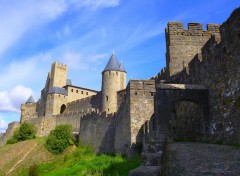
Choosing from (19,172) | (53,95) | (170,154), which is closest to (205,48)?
(170,154)

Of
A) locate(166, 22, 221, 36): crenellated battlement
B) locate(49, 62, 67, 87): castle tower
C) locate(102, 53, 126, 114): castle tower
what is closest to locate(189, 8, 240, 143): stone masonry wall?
locate(166, 22, 221, 36): crenellated battlement

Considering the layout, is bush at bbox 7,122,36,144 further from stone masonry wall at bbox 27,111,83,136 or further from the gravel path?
the gravel path

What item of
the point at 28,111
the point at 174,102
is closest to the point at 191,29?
the point at 174,102

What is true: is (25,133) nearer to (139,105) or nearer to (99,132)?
(99,132)

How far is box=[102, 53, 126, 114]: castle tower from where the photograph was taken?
41.7 meters

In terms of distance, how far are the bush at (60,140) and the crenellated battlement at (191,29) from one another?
16.8 meters

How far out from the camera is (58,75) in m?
57.7

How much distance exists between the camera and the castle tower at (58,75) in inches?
2213

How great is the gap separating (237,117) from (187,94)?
10.9 feet

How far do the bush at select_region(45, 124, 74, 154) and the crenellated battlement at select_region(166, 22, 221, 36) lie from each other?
1684 centimetres

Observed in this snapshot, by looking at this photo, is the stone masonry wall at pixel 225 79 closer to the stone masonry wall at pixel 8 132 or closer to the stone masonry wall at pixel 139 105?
the stone masonry wall at pixel 139 105

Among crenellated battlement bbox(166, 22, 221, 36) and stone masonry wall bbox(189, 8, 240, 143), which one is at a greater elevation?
crenellated battlement bbox(166, 22, 221, 36)

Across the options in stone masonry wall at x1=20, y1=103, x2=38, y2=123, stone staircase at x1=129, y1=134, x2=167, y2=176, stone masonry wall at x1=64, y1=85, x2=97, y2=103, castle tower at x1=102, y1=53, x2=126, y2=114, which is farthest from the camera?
stone masonry wall at x1=20, y1=103, x2=38, y2=123

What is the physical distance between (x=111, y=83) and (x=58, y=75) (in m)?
18.7
